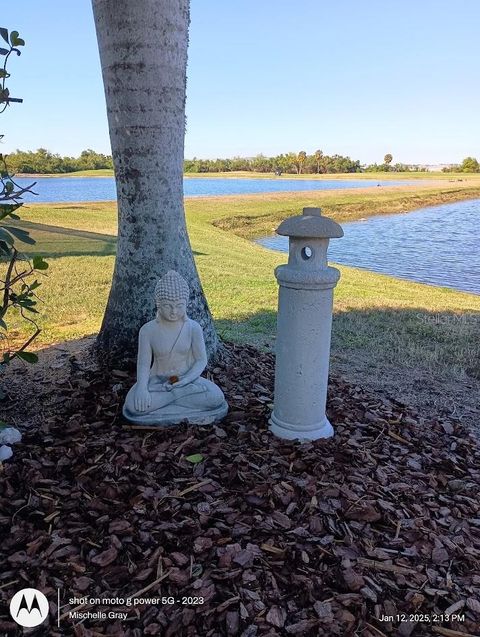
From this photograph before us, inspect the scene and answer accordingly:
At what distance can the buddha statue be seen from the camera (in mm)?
3438

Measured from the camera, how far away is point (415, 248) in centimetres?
1817

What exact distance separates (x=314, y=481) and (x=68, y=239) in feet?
40.9

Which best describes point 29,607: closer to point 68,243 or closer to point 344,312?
point 344,312

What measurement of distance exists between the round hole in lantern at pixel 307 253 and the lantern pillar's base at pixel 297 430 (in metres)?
1.12

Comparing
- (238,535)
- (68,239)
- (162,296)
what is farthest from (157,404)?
(68,239)

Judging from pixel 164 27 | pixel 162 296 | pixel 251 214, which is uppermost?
pixel 164 27

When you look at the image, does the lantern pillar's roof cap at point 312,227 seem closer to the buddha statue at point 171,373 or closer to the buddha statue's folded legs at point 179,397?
the buddha statue at point 171,373

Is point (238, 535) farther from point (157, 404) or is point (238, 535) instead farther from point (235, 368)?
point (235, 368)

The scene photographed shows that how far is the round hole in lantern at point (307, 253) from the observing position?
3.32 metres

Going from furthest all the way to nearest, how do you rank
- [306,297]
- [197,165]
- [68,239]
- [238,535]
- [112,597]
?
[197,165]
[68,239]
[306,297]
[238,535]
[112,597]

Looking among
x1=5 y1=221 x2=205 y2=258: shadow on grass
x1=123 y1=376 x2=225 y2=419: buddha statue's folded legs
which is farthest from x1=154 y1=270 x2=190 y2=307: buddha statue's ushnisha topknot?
x1=5 y1=221 x2=205 y2=258: shadow on grass

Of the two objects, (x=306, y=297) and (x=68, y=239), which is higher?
(x=306, y=297)

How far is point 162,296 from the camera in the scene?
3361mm

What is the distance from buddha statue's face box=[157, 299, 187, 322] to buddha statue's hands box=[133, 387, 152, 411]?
0.50m
